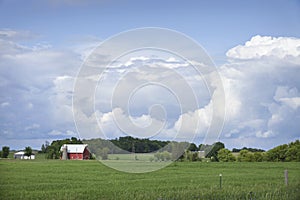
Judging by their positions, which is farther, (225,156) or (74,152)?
(74,152)

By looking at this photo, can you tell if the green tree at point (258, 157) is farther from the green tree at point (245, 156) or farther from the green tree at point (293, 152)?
the green tree at point (293, 152)

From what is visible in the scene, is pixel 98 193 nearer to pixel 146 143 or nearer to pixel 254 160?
pixel 146 143

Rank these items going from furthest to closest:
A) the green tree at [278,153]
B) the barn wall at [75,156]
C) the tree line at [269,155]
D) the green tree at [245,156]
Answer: the barn wall at [75,156] < the green tree at [245,156] < the green tree at [278,153] < the tree line at [269,155]

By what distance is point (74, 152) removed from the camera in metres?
45.6

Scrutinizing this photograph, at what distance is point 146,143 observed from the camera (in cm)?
1698

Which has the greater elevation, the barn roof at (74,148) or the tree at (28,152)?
the barn roof at (74,148)

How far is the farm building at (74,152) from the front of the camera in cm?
4434

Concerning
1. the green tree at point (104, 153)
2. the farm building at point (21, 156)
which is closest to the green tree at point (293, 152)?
the farm building at point (21, 156)

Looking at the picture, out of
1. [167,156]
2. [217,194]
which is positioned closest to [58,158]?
[167,156]

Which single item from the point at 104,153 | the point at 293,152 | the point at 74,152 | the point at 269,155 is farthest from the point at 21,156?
the point at 104,153

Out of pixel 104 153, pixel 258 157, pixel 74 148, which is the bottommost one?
pixel 104 153

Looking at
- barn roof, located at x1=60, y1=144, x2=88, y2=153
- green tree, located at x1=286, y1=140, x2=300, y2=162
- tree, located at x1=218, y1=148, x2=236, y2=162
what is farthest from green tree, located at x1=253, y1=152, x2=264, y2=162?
barn roof, located at x1=60, y1=144, x2=88, y2=153

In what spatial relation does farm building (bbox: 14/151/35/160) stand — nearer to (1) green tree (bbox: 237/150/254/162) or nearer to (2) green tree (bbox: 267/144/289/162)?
(1) green tree (bbox: 237/150/254/162)

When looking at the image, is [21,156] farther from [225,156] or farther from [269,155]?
[269,155]
